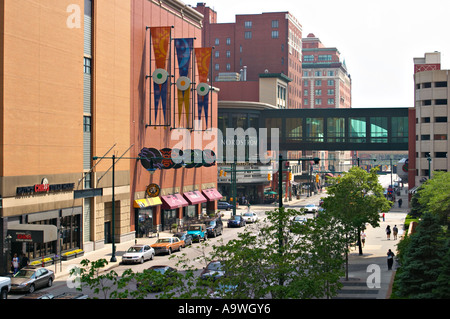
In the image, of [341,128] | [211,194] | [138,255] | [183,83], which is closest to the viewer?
[138,255]

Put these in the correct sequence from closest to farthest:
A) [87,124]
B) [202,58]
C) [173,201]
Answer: [87,124]
[173,201]
[202,58]

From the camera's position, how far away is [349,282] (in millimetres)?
38750

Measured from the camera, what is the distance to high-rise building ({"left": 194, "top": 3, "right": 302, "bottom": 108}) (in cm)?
14875

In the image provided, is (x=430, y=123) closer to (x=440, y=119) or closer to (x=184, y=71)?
(x=440, y=119)

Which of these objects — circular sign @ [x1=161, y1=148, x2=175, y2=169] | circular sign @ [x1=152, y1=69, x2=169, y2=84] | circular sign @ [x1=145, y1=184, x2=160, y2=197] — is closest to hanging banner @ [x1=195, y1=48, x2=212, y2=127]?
circular sign @ [x1=152, y1=69, x2=169, y2=84]

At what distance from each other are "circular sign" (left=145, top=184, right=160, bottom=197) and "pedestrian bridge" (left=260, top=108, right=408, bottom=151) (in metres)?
48.9

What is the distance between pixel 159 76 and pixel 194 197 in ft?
58.1

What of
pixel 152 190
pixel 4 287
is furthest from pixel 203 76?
pixel 4 287

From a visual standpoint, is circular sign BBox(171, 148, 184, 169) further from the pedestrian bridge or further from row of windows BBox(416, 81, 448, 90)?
row of windows BBox(416, 81, 448, 90)

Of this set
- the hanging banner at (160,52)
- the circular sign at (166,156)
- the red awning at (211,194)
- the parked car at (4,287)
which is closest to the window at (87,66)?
the hanging banner at (160,52)

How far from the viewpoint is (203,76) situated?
70.1 metres

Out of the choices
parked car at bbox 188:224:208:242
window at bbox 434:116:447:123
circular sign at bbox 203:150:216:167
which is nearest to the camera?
parked car at bbox 188:224:208:242
